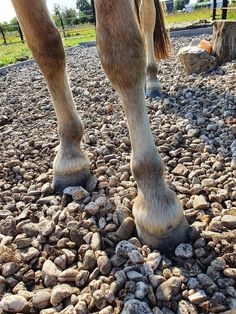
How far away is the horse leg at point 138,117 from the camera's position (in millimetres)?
1154

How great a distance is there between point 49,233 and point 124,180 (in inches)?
20.9

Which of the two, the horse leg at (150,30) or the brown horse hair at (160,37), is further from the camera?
the brown horse hair at (160,37)

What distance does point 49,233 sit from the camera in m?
1.49

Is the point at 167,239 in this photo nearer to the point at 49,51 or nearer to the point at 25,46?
the point at 49,51

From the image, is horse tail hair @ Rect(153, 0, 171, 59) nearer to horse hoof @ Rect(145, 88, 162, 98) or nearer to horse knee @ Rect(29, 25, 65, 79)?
horse hoof @ Rect(145, 88, 162, 98)

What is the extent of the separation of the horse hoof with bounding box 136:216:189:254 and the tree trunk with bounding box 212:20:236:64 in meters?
3.47

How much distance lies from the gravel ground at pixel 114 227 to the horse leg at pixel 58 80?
0.36ft

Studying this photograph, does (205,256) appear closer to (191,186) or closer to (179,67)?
(191,186)

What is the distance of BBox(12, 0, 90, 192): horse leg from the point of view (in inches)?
64.3

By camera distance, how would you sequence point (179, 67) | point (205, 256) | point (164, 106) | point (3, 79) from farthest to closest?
point (3, 79), point (179, 67), point (164, 106), point (205, 256)

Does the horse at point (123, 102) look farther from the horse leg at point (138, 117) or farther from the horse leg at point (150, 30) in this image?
the horse leg at point (150, 30)

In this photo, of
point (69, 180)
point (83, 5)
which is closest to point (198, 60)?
point (69, 180)

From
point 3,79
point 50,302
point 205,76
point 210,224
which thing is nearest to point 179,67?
point 205,76

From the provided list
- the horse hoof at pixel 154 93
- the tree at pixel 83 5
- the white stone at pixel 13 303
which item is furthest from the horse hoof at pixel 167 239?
the tree at pixel 83 5
